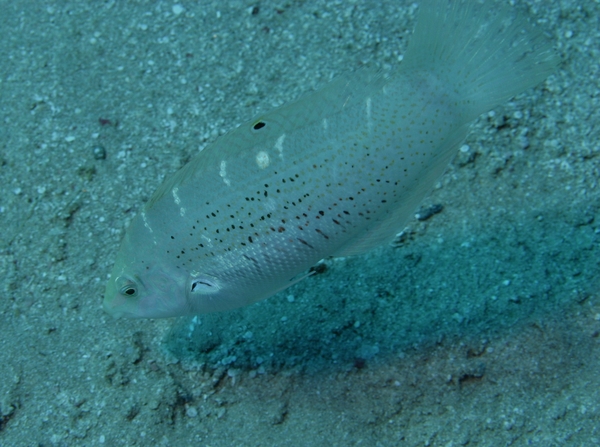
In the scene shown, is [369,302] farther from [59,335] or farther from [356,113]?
[59,335]

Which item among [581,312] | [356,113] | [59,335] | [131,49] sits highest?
[131,49]

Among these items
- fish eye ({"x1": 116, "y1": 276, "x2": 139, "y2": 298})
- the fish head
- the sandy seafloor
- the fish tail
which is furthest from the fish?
the sandy seafloor

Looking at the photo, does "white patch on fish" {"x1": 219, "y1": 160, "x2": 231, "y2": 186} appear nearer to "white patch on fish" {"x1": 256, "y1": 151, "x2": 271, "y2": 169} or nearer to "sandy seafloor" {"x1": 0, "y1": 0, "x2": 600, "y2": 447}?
"white patch on fish" {"x1": 256, "y1": 151, "x2": 271, "y2": 169}

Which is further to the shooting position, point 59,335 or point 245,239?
point 59,335

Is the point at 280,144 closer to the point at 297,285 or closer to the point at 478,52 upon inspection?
the point at 478,52

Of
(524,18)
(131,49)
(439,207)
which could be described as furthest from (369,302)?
(131,49)

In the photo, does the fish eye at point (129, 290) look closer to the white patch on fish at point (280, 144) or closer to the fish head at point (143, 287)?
the fish head at point (143, 287)

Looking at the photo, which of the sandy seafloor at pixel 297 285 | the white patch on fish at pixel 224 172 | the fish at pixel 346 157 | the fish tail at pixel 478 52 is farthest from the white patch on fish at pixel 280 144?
the sandy seafloor at pixel 297 285
